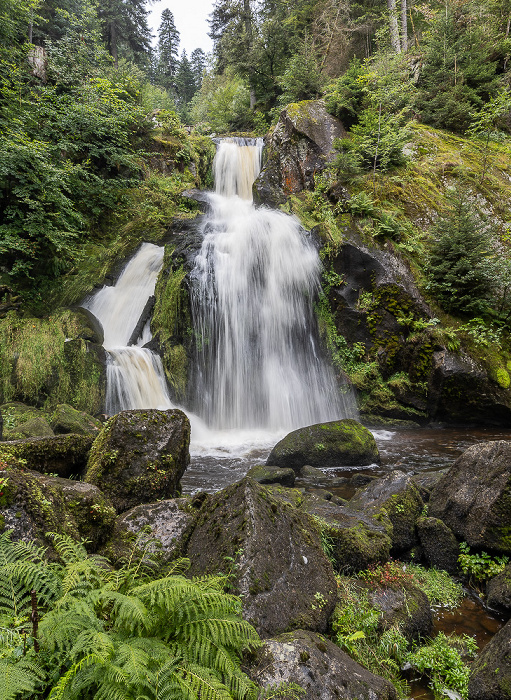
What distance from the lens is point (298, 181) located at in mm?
15172

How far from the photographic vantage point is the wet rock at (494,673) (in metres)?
2.24

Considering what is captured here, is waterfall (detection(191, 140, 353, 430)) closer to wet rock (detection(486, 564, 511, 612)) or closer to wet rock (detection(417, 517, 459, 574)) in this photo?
wet rock (detection(417, 517, 459, 574))

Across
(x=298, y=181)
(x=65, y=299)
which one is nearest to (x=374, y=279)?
(x=298, y=181)

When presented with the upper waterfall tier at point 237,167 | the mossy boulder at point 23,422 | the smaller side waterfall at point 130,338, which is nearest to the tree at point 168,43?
the upper waterfall tier at point 237,167

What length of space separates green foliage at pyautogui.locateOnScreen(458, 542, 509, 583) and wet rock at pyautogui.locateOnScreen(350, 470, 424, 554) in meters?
0.53

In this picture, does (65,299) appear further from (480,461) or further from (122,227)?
(480,461)

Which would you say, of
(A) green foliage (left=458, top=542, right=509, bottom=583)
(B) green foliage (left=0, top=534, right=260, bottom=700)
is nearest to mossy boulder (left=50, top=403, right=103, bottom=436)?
(B) green foliage (left=0, top=534, right=260, bottom=700)

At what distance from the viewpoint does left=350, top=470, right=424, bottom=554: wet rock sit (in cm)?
423

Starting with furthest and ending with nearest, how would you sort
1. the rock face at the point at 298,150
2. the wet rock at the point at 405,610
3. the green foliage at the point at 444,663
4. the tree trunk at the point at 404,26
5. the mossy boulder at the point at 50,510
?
the tree trunk at the point at 404,26 → the rock face at the point at 298,150 → the wet rock at the point at 405,610 → the green foliage at the point at 444,663 → the mossy boulder at the point at 50,510

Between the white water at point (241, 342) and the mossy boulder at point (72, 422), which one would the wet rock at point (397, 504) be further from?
the mossy boulder at point (72, 422)

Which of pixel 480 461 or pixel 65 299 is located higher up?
pixel 65 299

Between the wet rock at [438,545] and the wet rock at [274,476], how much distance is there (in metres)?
2.64

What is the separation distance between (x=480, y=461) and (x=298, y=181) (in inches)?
548

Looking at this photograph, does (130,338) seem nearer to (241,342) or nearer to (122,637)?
(241,342)
